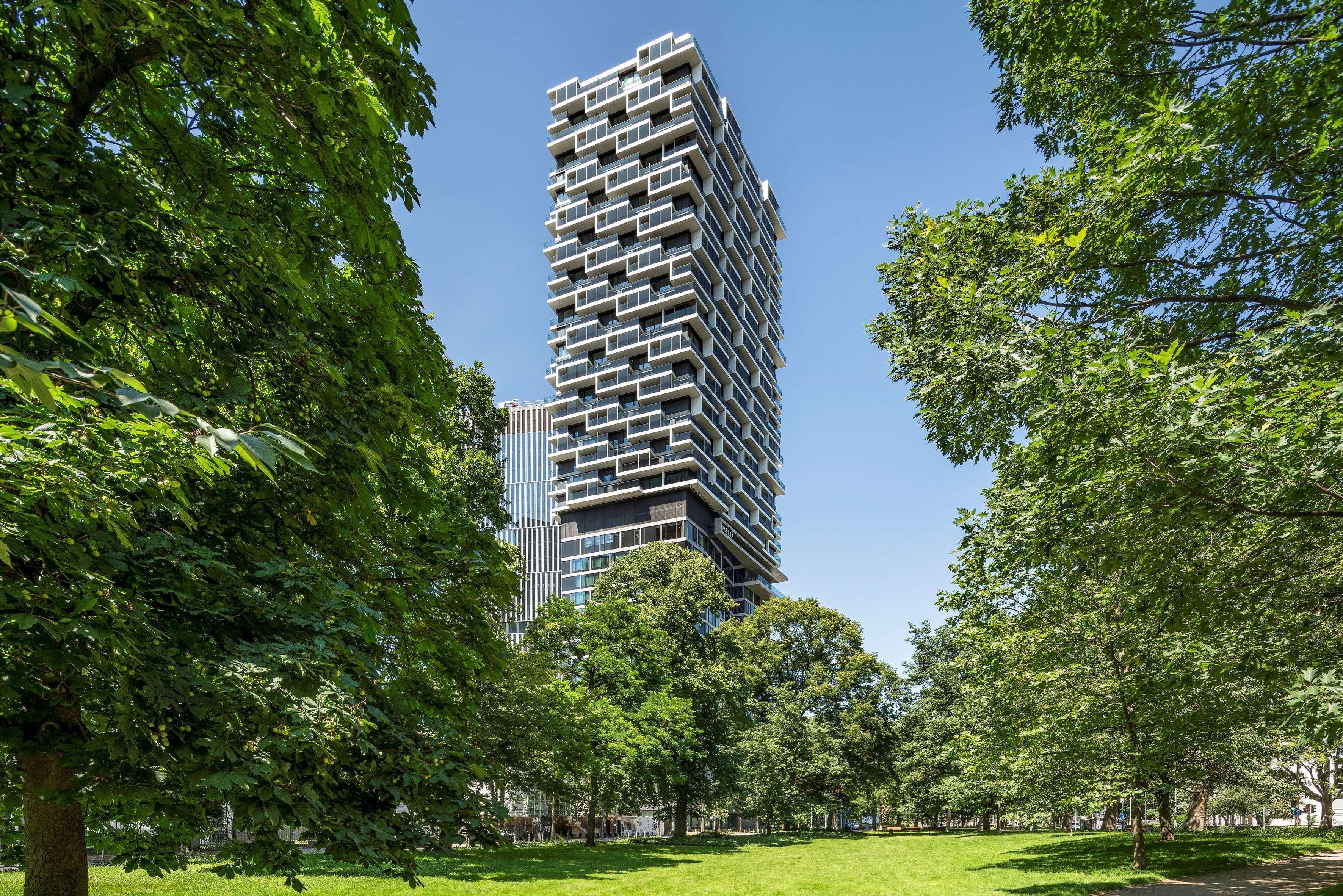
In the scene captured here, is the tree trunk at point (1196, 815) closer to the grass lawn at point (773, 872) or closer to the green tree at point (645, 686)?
the grass lawn at point (773, 872)

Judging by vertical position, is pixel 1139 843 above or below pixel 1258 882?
below

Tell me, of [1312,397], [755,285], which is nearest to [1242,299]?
[1312,397]

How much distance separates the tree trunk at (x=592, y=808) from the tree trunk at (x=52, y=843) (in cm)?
2587

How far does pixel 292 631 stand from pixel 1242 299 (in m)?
11.3

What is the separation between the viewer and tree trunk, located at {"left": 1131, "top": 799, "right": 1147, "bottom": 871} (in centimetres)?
1847

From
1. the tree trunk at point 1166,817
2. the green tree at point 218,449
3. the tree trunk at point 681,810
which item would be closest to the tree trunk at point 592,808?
the tree trunk at point 681,810

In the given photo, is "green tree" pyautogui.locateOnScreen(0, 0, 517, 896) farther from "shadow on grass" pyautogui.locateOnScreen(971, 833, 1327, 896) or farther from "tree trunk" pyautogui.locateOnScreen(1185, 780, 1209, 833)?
"tree trunk" pyautogui.locateOnScreen(1185, 780, 1209, 833)

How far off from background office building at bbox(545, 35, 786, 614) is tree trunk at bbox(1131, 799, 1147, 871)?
2060 inches

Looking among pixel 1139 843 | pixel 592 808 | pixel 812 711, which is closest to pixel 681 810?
pixel 592 808

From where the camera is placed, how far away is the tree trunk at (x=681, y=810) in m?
38.3

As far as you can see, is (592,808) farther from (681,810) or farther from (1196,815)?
(1196,815)

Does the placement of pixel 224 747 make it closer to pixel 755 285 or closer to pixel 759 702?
pixel 759 702

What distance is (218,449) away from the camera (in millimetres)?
2955

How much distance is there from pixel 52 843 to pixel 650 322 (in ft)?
248
